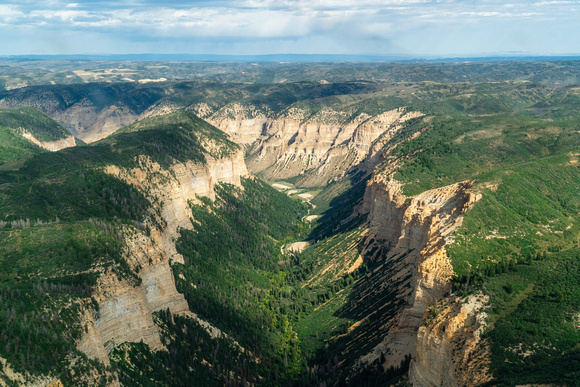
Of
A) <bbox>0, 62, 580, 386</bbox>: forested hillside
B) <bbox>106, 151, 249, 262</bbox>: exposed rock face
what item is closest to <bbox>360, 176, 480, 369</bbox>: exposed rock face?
<bbox>0, 62, 580, 386</bbox>: forested hillside

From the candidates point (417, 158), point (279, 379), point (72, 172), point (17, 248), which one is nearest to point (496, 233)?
point (279, 379)

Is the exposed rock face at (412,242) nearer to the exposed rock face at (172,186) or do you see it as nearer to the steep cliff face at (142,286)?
the steep cliff face at (142,286)

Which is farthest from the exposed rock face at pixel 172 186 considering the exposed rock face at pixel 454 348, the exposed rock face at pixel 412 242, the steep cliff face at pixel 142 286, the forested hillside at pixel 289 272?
the exposed rock face at pixel 454 348

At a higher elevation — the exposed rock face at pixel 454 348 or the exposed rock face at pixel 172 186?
the exposed rock face at pixel 172 186

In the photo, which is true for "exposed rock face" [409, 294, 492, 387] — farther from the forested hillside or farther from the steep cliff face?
the steep cliff face

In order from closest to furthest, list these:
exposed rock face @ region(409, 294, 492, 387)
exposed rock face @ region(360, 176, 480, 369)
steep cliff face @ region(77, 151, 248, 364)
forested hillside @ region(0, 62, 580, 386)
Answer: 1. forested hillside @ region(0, 62, 580, 386)
2. exposed rock face @ region(409, 294, 492, 387)
3. steep cliff face @ region(77, 151, 248, 364)
4. exposed rock face @ region(360, 176, 480, 369)

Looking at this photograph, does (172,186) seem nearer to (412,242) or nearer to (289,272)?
→ (289,272)

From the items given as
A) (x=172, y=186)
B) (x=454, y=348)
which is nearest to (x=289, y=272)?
(x=172, y=186)
